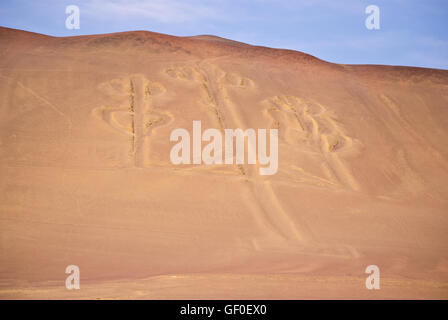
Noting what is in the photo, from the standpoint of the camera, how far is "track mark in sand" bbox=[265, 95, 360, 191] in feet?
29.0

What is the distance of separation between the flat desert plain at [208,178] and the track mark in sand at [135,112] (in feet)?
0.14

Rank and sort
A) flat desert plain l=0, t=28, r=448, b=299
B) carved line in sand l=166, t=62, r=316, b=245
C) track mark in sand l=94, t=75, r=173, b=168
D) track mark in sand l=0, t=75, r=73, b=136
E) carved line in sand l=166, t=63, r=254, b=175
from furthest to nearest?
carved line in sand l=166, t=63, r=254, b=175 → track mark in sand l=0, t=75, r=73, b=136 → track mark in sand l=94, t=75, r=173, b=168 → carved line in sand l=166, t=62, r=316, b=245 → flat desert plain l=0, t=28, r=448, b=299

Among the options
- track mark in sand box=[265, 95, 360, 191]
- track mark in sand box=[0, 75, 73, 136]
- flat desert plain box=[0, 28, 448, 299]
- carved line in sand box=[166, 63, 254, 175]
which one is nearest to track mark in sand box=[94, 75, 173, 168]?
flat desert plain box=[0, 28, 448, 299]

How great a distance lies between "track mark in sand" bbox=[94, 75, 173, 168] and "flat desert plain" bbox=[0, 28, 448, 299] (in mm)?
42

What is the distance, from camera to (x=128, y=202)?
22.7 ft

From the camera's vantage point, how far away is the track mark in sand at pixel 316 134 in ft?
29.0

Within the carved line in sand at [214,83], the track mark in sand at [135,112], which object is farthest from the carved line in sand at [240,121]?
the track mark in sand at [135,112]

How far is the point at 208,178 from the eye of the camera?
8.03m

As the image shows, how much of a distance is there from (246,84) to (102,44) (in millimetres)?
4539

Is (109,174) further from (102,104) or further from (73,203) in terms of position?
(102,104)

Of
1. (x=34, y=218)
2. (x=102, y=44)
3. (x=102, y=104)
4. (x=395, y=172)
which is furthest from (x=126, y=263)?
(x=102, y=44)

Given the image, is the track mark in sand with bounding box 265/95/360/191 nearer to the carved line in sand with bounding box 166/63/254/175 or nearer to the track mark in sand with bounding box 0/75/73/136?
the carved line in sand with bounding box 166/63/254/175

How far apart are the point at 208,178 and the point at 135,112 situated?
2.77m

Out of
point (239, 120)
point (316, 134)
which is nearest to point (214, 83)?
point (239, 120)
